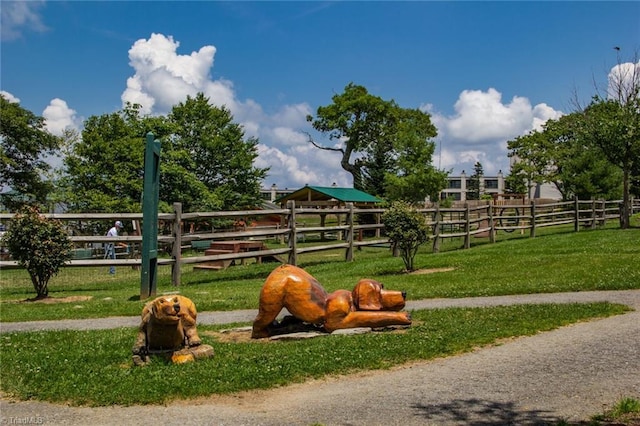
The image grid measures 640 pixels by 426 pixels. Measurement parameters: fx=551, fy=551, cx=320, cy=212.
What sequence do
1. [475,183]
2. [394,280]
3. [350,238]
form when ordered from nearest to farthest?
[394,280] < [350,238] < [475,183]

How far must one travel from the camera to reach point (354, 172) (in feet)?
175

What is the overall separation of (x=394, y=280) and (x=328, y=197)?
87.5 feet

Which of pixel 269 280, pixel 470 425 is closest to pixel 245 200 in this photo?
pixel 269 280

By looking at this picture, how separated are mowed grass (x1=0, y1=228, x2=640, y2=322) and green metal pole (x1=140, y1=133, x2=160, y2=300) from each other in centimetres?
41

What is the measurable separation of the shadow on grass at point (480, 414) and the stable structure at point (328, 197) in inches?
1279

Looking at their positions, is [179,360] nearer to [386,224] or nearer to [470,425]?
[470,425]

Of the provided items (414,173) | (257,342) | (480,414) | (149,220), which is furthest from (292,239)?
(414,173)

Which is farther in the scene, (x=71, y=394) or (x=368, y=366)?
(x=368, y=366)

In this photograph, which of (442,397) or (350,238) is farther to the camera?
(350,238)

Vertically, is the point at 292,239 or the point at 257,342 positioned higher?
the point at 292,239

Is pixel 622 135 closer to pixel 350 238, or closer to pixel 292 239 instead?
pixel 350 238

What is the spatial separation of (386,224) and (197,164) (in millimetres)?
27975

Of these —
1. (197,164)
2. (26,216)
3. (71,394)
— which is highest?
(197,164)

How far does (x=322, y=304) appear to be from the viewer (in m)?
7.23
